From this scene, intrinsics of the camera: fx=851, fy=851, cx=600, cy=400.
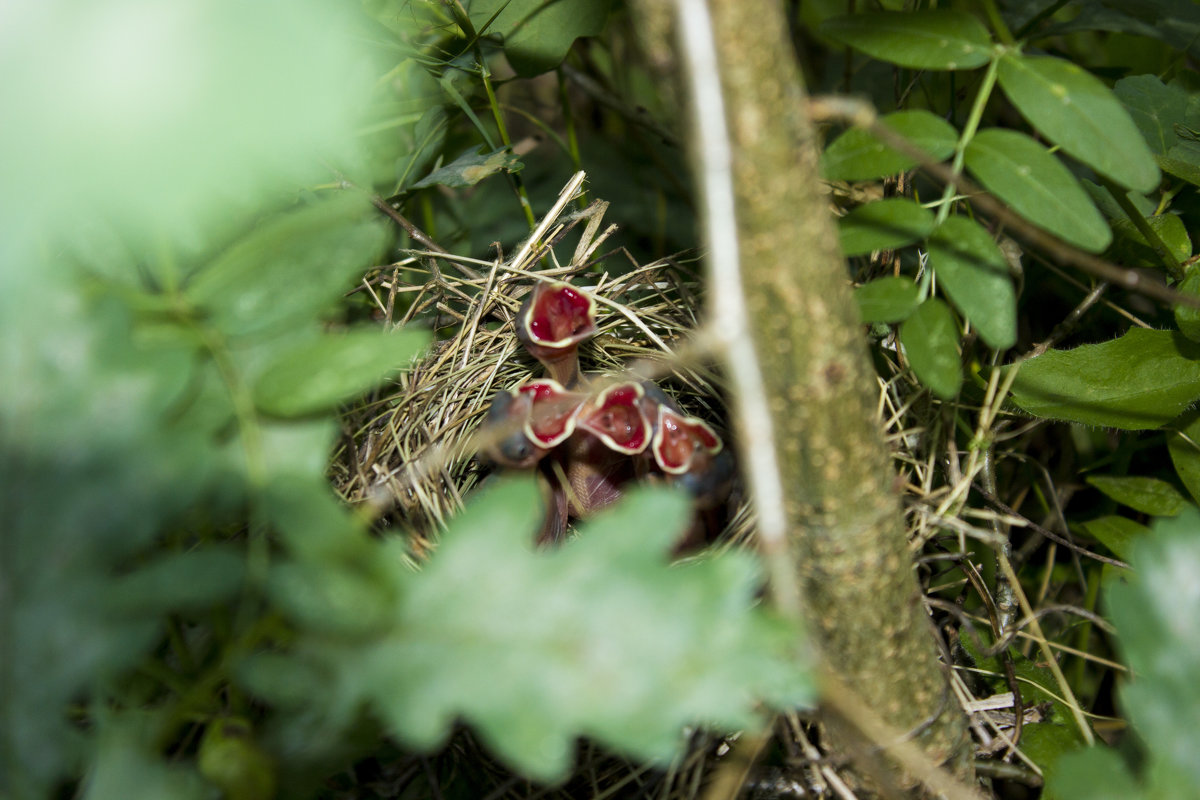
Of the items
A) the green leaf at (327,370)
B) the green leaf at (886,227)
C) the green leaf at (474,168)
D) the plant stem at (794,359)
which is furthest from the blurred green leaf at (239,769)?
the green leaf at (474,168)

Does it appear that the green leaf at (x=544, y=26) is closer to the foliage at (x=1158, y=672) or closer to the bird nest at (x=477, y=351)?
the bird nest at (x=477, y=351)

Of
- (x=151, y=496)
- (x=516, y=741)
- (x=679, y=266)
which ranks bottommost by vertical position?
(x=679, y=266)

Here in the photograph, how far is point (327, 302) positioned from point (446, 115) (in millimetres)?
717

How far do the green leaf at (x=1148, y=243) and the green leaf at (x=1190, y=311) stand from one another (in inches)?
0.5

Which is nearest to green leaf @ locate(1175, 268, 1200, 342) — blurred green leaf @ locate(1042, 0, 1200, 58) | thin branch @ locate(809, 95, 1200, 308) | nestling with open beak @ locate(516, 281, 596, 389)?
thin branch @ locate(809, 95, 1200, 308)

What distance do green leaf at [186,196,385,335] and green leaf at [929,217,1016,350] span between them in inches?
17.6

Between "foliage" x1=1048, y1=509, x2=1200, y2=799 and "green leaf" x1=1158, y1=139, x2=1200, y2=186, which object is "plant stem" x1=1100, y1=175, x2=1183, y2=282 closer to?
"green leaf" x1=1158, y1=139, x2=1200, y2=186

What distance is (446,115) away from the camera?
3.77ft

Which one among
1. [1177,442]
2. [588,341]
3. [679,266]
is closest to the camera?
[1177,442]

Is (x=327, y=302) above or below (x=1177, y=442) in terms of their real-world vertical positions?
above

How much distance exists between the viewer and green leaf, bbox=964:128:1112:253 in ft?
2.10

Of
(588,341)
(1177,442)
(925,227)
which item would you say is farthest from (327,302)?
(1177,442)

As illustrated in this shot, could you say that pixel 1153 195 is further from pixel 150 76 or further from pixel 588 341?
pixel 150 76

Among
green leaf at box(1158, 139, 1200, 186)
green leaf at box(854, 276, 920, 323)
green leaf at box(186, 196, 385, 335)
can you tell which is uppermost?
green leaf at box(186, 196, 385, 335)
